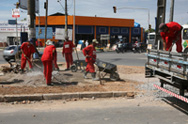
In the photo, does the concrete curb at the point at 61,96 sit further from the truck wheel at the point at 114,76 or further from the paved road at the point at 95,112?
the truck wheel at the point at 114,76

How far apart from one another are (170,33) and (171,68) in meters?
1.52

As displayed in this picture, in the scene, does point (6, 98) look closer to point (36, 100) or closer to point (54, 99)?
point (36, 100)

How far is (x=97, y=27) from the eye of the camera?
3953 cm

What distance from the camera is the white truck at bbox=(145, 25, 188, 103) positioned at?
414 centimetres

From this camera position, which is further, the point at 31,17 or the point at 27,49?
the point at 31,17

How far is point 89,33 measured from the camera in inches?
1522

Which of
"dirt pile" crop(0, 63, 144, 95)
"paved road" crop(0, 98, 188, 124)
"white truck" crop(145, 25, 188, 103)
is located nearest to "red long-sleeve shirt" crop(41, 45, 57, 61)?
"dirt pile" crop(0, 63, 144, 95)

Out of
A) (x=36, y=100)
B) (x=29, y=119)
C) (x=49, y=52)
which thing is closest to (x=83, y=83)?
(x=49, y=52)

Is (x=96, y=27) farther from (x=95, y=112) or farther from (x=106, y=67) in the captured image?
(x=95, y=112)

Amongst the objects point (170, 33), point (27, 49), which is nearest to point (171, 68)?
point (170, 33)

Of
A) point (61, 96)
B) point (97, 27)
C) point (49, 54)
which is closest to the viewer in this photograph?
point (61, 96)

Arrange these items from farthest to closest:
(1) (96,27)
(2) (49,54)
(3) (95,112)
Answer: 1. (1) (96,27)
2. (2) (49,54)
3. (3) (95,112)

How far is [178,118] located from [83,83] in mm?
3989

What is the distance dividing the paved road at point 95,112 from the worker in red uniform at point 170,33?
1.71m
